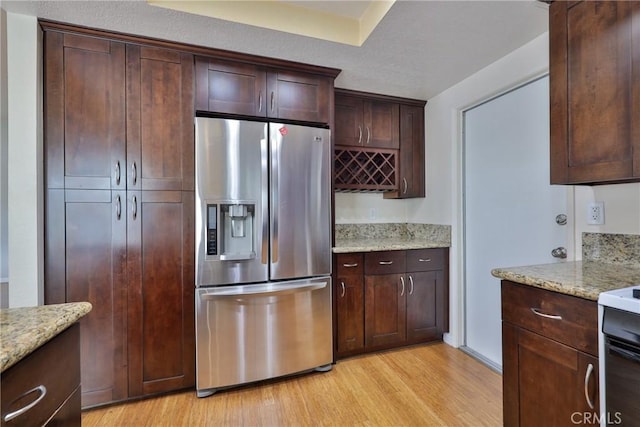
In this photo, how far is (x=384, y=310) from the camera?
2.62 m

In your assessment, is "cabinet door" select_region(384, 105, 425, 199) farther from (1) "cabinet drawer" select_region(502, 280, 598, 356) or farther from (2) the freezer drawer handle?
(1) "cabinet drawer" select_region(502, 280, 598, 356)

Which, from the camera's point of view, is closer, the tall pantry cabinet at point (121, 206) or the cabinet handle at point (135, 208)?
the tall pantry cabinet at point (121, 206)

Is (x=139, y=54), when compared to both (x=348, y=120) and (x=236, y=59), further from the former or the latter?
(x=348, y=120)

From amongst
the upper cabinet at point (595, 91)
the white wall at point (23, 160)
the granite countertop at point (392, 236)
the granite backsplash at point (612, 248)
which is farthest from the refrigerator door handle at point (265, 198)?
the granite backsplash at point (612, 248)

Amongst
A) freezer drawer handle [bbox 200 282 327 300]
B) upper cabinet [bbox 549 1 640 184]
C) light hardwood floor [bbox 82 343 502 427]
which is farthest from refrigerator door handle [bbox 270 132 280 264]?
upper cabinet [bbox 549 1 640 184]

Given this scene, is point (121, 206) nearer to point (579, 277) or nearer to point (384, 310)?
point (384, 310)

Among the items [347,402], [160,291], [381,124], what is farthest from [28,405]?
[381,124]

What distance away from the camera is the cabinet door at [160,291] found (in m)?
1.95

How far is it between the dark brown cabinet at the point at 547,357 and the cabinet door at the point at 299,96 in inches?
70.1

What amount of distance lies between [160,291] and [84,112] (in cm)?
125

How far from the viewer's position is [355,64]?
232cm

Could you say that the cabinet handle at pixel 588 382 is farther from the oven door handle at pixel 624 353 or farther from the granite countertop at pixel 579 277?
the granite countertop at pixel 579 277

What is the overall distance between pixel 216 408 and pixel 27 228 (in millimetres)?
1578

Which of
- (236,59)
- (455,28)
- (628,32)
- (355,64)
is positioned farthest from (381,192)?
(628,32)
